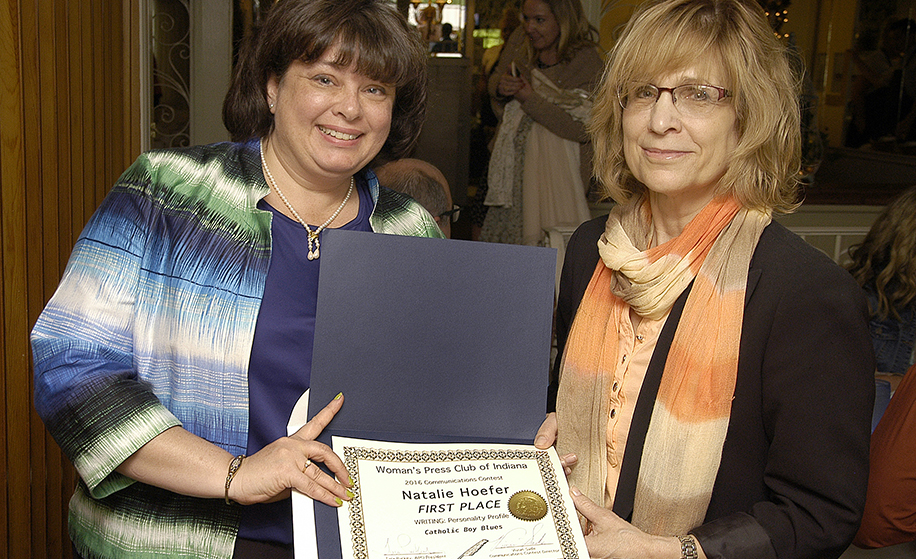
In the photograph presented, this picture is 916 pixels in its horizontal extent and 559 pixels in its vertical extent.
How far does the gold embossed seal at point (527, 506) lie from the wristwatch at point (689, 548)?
264 millimetres

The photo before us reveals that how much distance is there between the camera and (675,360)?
54.2 inches

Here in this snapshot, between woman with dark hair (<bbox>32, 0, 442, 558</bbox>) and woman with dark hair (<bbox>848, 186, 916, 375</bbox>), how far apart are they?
7.34 feet

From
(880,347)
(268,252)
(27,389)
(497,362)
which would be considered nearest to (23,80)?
(27,389)

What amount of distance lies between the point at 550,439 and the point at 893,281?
2.25 m

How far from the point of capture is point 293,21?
1.45 meters

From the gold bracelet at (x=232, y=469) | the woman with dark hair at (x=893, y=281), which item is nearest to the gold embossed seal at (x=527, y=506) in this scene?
the gold bracelet at (x=232, y=469)

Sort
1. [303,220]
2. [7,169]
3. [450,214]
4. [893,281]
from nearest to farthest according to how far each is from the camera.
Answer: [303,220] → [7,169] → [450,214] → [893,281]

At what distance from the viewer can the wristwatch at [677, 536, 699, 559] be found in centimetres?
124

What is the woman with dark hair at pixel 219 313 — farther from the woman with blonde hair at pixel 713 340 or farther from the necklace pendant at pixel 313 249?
the woman with blonde hair at pixel 713 340

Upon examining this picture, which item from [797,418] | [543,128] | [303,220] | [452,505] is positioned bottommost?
[452,505]
